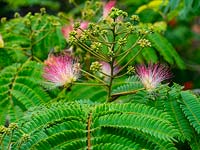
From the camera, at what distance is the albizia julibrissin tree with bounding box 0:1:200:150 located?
1.90 metres

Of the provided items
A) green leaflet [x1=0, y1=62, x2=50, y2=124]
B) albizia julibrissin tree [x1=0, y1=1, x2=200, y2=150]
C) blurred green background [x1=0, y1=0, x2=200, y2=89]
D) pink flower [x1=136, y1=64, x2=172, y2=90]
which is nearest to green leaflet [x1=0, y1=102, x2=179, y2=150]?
albizia julibrissin tree [x1=0, y1=1, x2=200, y2=150]

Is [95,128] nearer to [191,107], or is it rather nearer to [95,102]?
[95,102]

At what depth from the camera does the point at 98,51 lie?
83.2 inches

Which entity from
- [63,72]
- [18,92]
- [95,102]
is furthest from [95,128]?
[18,92]

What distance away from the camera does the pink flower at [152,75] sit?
87.3 inches

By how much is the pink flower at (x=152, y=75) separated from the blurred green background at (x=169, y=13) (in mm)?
972

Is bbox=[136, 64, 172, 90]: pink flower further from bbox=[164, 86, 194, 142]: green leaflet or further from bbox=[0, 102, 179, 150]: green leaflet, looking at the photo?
bbox=[0, 102, 179, 150]: green leaflet

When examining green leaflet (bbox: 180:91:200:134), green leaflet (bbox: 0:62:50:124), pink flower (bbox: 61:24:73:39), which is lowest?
green leaflet (bbox: 0:62:50:124)

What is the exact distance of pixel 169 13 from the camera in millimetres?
3758

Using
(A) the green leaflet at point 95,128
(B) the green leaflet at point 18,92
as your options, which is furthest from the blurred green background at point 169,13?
(A) the green leaflet at point 95,128

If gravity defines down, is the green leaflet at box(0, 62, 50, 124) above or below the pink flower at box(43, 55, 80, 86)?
below

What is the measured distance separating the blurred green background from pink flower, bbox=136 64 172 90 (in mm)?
972

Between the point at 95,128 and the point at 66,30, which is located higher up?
the point at 66,30

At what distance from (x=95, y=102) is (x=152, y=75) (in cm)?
29
